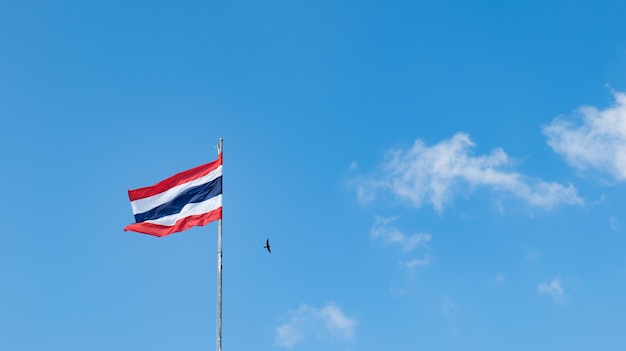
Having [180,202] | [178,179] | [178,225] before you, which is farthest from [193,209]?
[178,179]

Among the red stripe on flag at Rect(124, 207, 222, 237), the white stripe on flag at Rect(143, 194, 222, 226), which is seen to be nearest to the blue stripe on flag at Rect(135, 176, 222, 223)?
the white stripe on flag at Rect(143, 194, 222, 226)

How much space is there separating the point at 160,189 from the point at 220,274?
7.16 m

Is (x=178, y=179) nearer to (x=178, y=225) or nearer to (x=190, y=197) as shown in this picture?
(x=190, y=197)

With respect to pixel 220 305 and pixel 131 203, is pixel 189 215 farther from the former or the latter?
pixel 220 305

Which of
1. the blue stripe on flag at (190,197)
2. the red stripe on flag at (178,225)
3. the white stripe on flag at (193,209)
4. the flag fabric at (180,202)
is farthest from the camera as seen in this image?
the blue stripe on flag at (190,197)

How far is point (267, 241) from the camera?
44656 millimetres

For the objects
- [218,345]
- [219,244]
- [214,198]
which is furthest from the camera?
[214,198]

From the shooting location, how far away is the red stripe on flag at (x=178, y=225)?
41969 mm

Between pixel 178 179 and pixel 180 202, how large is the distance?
4.44ft

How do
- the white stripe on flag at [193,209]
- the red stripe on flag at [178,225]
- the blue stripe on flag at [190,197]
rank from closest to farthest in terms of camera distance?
the red stripe on flag at [178,225] < the white stripe on flag at [193,209] < the blue stripe on flag at [190,197]

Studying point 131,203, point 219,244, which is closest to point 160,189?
point 131,203

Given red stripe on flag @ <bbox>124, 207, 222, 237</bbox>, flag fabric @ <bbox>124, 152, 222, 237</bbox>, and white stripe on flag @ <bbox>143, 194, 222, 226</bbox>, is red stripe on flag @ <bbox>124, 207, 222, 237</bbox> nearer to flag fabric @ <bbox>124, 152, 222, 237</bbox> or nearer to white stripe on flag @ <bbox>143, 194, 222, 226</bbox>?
flag fabric @ <bbox>124, 152, 222, 237</bbox>

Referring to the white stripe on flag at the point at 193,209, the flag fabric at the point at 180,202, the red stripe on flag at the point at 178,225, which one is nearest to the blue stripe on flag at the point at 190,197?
the flag fabric at the point at 180,202

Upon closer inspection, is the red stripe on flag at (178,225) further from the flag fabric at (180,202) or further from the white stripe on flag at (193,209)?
the white stripe on flag at (193,209)
